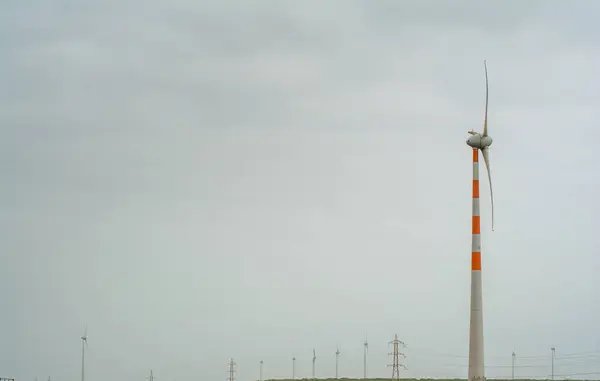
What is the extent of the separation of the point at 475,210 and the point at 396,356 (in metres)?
86.6

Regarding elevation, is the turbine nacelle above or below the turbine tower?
above

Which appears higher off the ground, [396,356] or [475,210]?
[475,210]

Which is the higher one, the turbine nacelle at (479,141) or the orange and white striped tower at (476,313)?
the turbine nacelle at (479,141)

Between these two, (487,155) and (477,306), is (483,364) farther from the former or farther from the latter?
(487,155)

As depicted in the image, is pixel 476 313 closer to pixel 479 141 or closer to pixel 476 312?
pixel 476 312

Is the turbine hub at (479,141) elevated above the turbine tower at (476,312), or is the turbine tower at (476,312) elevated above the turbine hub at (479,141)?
the turbine hub at (479,141)

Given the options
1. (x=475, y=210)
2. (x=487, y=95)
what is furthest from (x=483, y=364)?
(x=487, y=95)

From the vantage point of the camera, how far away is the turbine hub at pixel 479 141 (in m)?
Result: 125

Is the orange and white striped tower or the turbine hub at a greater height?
the turbine hub

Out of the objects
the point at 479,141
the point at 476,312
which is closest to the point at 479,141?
the point at 479,141

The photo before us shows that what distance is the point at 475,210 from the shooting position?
117875 mm

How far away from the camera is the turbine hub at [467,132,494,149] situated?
12512 cm

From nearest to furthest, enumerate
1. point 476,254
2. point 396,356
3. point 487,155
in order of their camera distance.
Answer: point 476,254 < point 487,155 < point 396,356

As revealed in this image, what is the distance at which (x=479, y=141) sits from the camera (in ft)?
411
